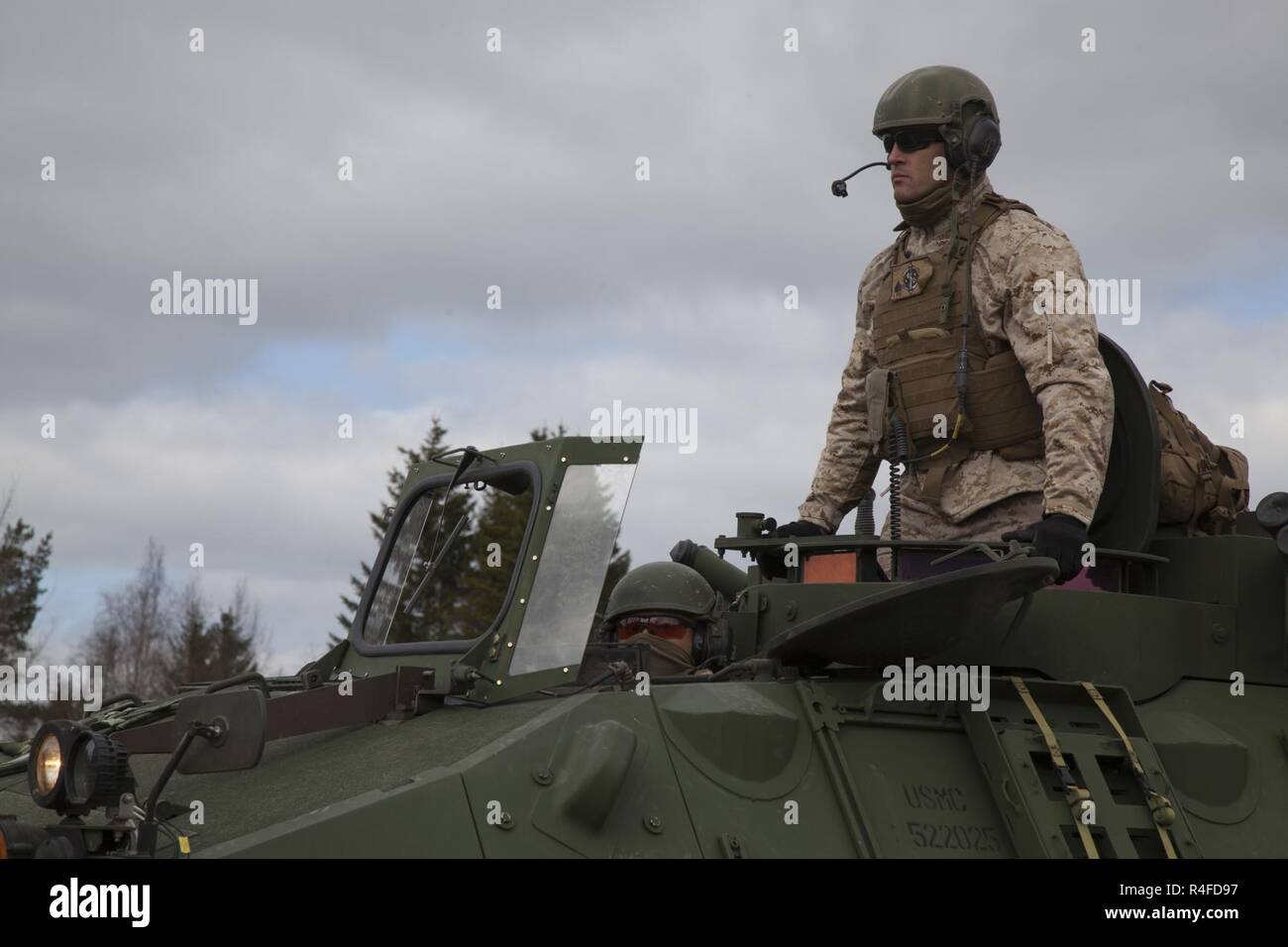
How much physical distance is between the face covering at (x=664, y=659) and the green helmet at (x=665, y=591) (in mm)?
1376

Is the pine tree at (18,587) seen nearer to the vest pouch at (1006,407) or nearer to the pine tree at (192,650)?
the pine tree at (192,650)

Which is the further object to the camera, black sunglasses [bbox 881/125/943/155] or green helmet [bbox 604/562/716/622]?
green helmet [bbox 604/562/716/622]

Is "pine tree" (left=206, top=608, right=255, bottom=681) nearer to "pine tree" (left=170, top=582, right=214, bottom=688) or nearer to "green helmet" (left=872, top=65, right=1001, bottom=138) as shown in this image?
"pine tree" (left=170, top=582, right=214, bottom=688)

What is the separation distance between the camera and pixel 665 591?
9328mm

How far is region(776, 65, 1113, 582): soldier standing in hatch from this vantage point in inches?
276

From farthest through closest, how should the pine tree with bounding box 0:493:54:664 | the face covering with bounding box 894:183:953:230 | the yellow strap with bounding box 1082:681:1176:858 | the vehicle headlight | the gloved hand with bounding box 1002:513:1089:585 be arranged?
the pine tree with bounding box 0:493:54:664
the face covering with bounding box 894:183:953:230
the gloved hand with bounding box 1002:513:1089:585
the yellow strap with bounding box 1082:681:1176:858
the vehicle headlight

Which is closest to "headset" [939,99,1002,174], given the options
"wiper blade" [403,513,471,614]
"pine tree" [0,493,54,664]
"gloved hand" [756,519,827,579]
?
"gloved hand" [756,519,827,579]

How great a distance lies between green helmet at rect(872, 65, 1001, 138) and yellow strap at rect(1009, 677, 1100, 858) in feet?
9.03

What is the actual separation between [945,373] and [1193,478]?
3.84ft

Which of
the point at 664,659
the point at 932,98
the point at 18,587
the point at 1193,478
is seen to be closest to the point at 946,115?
the point at 932,98

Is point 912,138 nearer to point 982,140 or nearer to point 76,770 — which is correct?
point 982,140

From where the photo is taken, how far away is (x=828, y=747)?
5.83 metres

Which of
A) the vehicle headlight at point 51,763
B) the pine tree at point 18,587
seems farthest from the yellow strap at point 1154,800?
the pine tree at point 18,587
